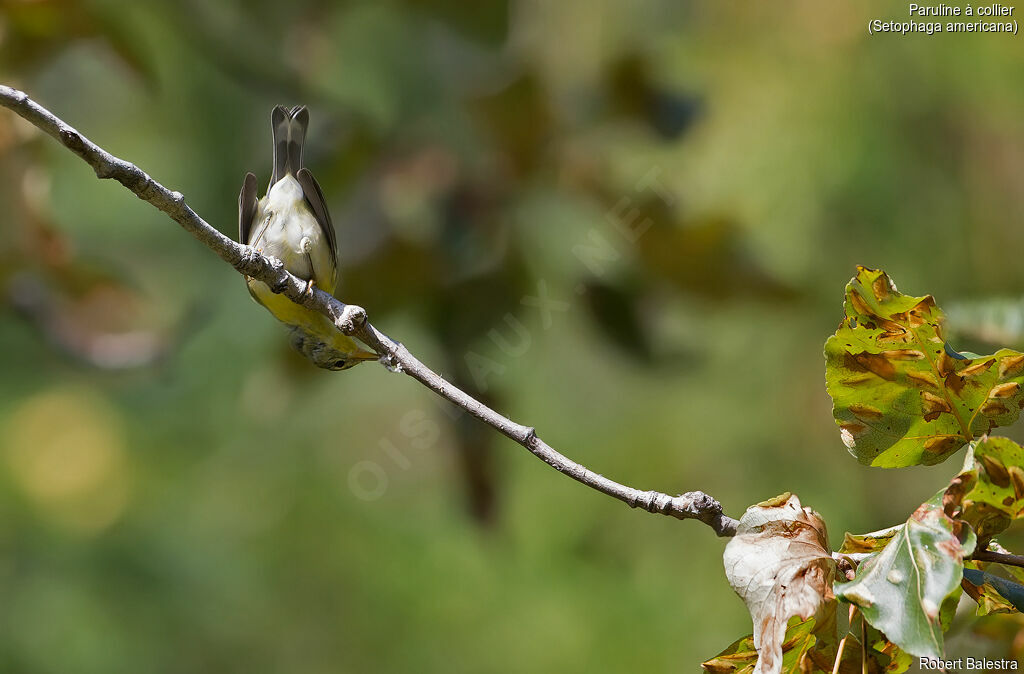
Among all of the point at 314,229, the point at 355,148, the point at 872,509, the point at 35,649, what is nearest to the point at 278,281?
the point at 314,229

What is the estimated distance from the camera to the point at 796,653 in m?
0.35

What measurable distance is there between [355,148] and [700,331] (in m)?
0.44

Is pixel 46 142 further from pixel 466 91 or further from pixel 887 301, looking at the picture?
pixel 887 301

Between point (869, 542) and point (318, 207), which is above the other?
point (318, 207)

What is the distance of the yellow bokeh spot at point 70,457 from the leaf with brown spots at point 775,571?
0.99 meters

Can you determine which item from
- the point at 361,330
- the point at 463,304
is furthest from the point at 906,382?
the point at 463,304

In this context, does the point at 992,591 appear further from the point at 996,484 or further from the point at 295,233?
the point at 295,233

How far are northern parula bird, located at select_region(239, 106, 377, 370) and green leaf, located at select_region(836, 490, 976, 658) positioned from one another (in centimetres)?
30

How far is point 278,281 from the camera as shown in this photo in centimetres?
38

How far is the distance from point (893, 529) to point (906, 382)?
7cm

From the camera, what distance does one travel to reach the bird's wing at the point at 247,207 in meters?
0.58

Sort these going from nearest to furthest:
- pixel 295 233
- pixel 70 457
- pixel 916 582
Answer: pixel 916 582 < pixel 295 233 < pixel 70 457

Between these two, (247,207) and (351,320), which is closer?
(351,320)

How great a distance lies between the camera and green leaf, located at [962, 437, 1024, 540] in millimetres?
305
